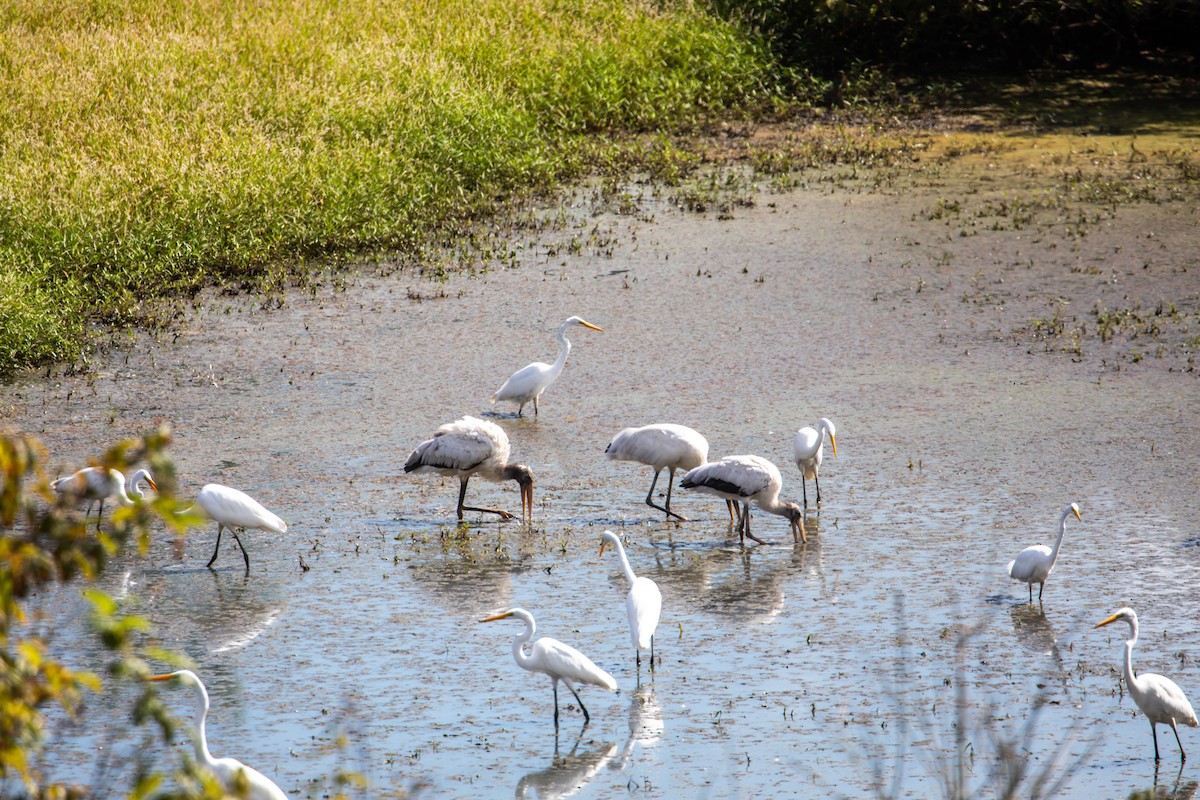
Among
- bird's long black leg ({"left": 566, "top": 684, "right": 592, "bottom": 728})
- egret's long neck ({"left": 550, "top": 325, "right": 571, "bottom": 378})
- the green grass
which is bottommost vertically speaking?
bird's long black leg ({"left": 566, "top": 684, "right": 592, "bottom": 728})

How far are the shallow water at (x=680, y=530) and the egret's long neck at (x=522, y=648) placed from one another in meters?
0.24

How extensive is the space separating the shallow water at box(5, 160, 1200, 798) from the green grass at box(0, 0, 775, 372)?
1.03m

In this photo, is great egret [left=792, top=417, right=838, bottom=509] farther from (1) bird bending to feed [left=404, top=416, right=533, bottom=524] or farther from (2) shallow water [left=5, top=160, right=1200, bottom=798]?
(1) bird bending to feed [left=404, top=416, right=533, bottom=524]

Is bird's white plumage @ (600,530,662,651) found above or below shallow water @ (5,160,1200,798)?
above

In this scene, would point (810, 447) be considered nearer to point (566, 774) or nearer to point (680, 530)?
point (680, 530)

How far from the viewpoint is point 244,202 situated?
15086mm

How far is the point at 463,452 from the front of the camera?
9438 mm

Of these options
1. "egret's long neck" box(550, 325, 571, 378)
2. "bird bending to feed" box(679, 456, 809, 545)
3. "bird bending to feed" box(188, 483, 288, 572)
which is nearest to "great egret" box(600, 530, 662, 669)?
"bird bending to feed" box(679, 456, 809, 545)

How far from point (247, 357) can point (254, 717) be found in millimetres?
6437

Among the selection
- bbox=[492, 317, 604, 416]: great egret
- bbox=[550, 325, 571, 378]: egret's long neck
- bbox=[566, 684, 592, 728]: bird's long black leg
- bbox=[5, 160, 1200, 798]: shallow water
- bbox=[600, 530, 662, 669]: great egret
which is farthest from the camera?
bbox=[550, 325, 571, 378]: egret's long neck

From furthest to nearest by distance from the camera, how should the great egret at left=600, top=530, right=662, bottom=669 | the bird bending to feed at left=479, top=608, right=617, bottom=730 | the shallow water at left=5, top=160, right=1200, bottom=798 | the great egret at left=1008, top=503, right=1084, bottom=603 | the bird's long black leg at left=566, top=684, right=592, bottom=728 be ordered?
the great egret at left=1008, top=503, right=1084, bottom=603, the great egret at left=600, top=530, right=662, bottom=669, the bird's long black leg at left=566, top=684, right=592, bottom=728, the bird bending to feed at left=479, top=608, right=617, bottom=730, the shallow water at left=5, top=160, right=1200, bottom=798

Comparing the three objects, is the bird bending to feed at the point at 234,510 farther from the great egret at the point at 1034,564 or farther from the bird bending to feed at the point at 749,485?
the great egret at the point at 1034,564

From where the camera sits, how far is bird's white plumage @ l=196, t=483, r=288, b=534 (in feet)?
27.2

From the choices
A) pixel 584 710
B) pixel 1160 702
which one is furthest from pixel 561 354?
pixel 1160 702
